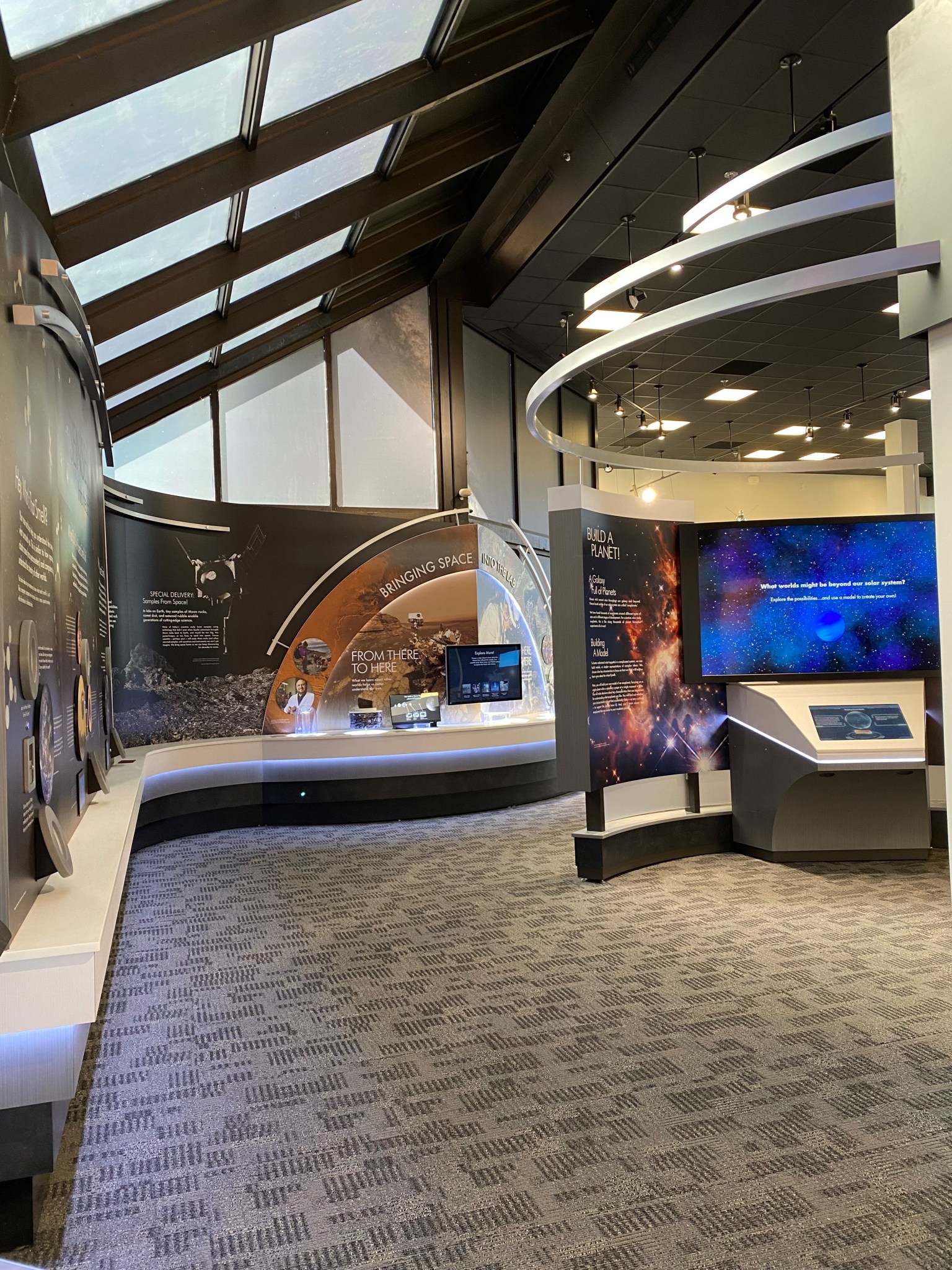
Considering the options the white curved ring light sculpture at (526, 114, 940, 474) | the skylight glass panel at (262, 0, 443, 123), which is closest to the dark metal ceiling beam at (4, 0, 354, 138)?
the skylight glass panel at (262, 0, 443, 123)

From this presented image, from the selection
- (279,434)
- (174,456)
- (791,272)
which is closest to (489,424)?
(279,434)

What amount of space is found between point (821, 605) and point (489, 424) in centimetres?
498

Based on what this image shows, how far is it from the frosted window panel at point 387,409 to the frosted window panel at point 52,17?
5522mm

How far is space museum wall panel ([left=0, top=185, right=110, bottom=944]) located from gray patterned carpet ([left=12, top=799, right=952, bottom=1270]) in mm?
861

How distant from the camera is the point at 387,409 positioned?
927cm

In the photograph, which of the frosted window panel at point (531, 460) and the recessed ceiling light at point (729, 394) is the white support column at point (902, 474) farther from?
the frosted window panel at point (531, 460)

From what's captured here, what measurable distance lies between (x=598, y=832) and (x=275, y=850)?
261cm

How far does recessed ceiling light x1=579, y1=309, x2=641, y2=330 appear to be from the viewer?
8.83m

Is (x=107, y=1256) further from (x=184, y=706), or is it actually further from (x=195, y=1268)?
(x=184, y=706)

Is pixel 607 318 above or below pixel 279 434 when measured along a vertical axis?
above

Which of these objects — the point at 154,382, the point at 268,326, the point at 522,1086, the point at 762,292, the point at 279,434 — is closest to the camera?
the point at 762,292

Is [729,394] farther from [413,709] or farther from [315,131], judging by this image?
[315,131]

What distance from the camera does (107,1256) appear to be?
7.04 feet

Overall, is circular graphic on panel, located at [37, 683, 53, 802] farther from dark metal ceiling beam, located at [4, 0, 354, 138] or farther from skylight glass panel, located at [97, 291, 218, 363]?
skylight glass panel, located at [97, 291, 218, 363]
